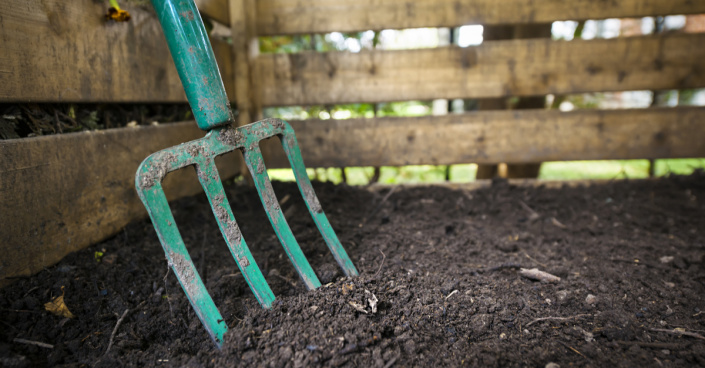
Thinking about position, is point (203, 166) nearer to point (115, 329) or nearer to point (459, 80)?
point (115, 329)

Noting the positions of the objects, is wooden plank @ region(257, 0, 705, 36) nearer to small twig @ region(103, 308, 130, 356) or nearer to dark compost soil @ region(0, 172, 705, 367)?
dark compost soil @ region(0, 172, 705, 367)

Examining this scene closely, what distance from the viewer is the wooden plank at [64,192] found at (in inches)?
45.4

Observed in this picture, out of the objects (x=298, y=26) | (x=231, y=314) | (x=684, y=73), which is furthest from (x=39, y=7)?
(x=684, y=73)

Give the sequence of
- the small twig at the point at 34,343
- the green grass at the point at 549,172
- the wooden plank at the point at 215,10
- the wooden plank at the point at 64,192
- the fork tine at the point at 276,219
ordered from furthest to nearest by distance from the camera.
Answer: the green grass at the point at 549,172 < the wooden plank at the point at 215,10 < the fork tine at the point at 276,219 < the wooden plank at the point at 64,192 < the small twig at the point at 34,343

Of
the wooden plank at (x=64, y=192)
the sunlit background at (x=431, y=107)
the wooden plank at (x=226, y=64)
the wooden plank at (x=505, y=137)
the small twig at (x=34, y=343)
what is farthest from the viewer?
the sunlit background at (x=431, y=107)

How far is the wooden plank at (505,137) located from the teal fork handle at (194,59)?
110cm

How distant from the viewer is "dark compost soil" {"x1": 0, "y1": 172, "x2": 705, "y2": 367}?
1.08m

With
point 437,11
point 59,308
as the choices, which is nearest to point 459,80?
point 437,11

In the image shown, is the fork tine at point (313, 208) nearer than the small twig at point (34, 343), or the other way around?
the small twig at point (34, 343)

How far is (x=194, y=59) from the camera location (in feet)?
4.01

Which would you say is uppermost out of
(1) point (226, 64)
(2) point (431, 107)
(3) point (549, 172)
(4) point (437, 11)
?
(4) point (437, 11)

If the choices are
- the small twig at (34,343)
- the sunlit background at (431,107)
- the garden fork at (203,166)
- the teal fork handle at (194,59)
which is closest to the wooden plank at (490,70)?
the sunlit background at (431,107)

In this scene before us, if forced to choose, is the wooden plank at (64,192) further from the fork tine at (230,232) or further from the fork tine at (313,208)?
the fork tine at (313,208)

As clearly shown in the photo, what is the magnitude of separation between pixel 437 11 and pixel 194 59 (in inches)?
58.1
